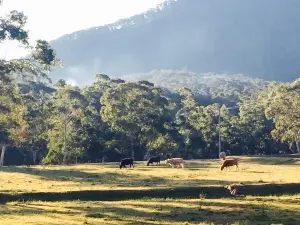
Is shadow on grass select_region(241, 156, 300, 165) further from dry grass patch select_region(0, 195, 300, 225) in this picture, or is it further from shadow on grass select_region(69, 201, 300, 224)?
shadow on grass select_region(69, 201, 300, 224)

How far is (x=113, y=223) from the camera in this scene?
1939cm

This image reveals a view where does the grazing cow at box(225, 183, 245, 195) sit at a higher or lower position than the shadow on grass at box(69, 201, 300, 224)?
higher

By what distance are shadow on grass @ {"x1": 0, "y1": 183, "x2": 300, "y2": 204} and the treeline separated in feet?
142

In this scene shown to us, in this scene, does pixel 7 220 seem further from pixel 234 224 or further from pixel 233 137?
pixel 233 137

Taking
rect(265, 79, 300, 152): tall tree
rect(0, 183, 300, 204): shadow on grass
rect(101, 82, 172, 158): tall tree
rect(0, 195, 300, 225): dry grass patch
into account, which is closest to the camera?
rect(0, 195, 300, 225): dry grass patch

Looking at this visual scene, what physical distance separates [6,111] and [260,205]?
34.6m

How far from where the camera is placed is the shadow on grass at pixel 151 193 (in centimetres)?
2791

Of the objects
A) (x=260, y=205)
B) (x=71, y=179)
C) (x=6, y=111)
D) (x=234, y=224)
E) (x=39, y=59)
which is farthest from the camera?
(x=6, y=111)

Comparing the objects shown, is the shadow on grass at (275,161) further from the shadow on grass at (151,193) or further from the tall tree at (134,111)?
the shadow on grass at (151,193)

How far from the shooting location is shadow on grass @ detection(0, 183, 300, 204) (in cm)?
2791

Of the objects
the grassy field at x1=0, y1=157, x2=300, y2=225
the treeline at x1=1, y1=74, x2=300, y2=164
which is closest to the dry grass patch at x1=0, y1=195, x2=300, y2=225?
the grassy field at x1=0, y1=157, x2=300, y2=225

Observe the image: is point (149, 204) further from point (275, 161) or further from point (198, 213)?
point (275, 161)

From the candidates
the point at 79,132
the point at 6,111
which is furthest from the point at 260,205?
the point at 79,132

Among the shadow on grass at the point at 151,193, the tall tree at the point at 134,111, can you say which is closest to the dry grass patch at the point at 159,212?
the shadow on grass at the point at 151,193
